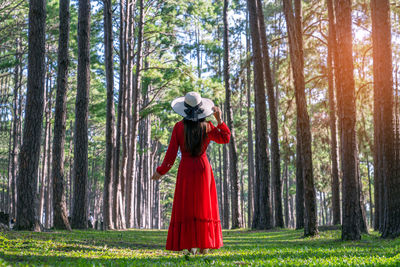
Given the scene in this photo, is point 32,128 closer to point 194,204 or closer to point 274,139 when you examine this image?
point 194,204

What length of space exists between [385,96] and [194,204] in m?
6.71

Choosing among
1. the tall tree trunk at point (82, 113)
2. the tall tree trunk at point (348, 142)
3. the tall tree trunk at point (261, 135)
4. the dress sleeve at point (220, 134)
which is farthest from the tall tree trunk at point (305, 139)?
the tall tree trunk at point (82, 113)

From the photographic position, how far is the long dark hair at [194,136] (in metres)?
6.95

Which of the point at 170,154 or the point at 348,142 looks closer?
the point at 170,154

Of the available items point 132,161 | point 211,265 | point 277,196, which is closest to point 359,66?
point 277,196

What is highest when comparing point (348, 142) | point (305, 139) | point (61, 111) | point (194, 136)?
point (61, 111)

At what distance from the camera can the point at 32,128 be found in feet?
36.1

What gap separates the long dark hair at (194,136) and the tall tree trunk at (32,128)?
5.58 metres

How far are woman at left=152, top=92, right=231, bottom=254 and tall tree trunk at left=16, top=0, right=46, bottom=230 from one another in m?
5.23

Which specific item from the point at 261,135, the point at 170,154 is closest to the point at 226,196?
the point at 261,135

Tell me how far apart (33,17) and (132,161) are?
13.9m

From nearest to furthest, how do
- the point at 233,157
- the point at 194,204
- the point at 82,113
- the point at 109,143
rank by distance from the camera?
the point at 194,204 < the point at 82,113 < the point at 109,143 < the point at 233,157

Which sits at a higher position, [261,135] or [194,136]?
[261,135]

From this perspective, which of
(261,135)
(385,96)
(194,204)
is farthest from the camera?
(261,135)
